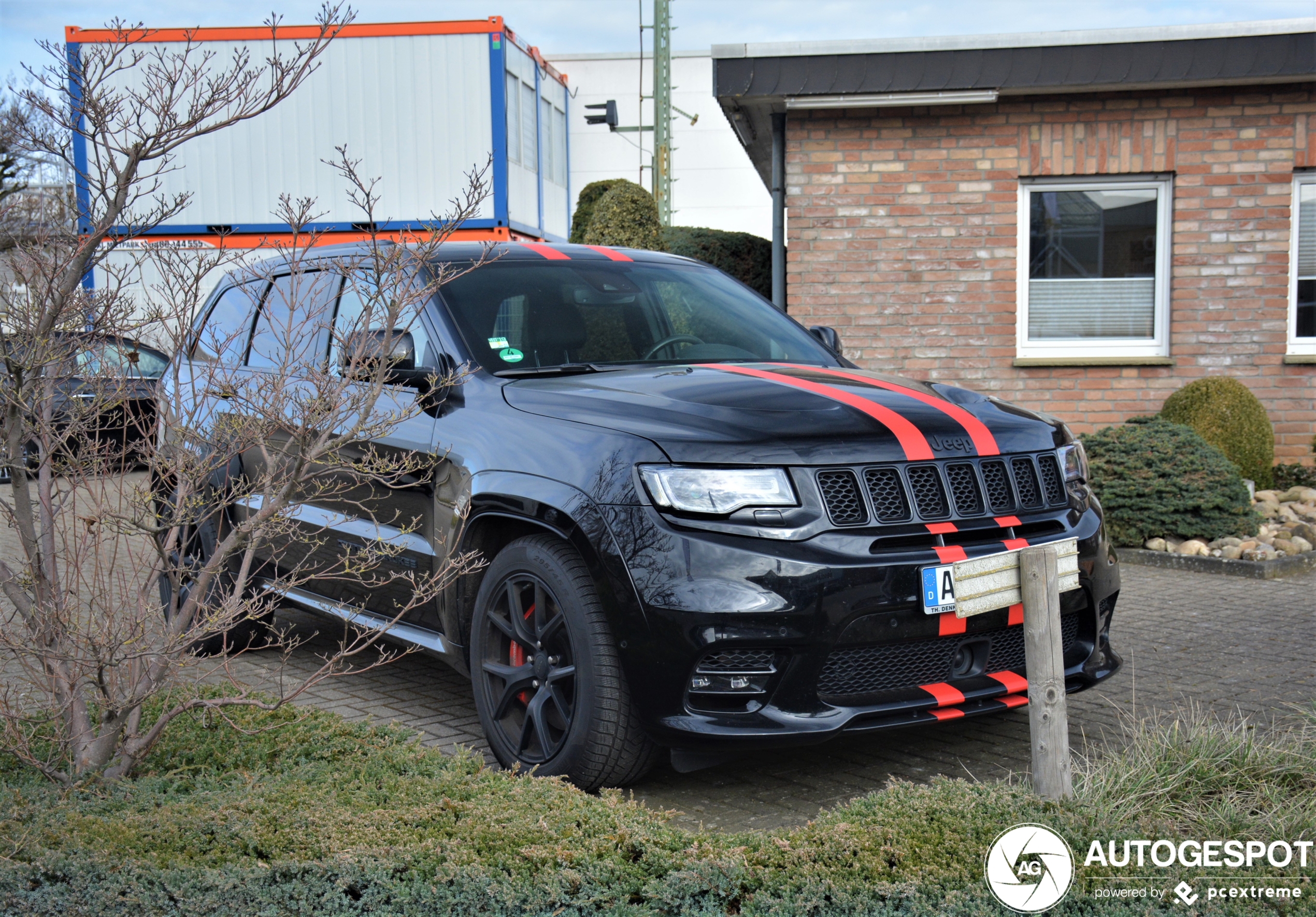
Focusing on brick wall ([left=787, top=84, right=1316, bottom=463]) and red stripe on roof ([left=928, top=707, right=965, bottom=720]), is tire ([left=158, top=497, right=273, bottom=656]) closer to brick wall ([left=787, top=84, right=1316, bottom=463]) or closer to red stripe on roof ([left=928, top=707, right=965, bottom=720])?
red stripe on roof ([left=928, top=707, right=965, bottom=720])

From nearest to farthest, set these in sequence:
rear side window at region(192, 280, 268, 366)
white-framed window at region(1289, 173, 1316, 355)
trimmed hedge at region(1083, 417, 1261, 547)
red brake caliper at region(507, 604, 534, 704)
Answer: red brake caliper at region(507, 604, 534, 704), rear side window at region(192, 280, 268, 366), trimmed hedge at region(1083, 417, 1261, 547), white-framed window at region(1289, 173, 1316, 355)

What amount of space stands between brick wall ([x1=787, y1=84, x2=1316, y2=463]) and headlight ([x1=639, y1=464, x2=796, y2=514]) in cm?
704

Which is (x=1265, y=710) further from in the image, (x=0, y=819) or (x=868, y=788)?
(x=0, y=819)

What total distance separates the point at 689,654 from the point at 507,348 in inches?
61.0

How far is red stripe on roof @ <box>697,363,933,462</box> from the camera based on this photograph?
142 inches

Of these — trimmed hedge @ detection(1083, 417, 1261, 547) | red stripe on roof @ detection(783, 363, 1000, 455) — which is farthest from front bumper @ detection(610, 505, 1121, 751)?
trimmed hedge @ detection(1083, 417, 1261, 547)

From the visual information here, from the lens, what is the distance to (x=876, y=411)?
12.3ft

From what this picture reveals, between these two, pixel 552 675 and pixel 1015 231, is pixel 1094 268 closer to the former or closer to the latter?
pixel 1015 231

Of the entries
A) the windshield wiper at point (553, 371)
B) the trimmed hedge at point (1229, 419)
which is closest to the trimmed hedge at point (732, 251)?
the trimmed hedge at point (1229, 419)

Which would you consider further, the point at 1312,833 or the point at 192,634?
the point at 192,634

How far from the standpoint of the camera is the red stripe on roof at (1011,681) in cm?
364

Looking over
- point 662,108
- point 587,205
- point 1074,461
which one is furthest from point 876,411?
point 662,108

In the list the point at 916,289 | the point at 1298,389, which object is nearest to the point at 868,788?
the point at 916,289

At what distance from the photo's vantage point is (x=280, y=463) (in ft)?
10.8
